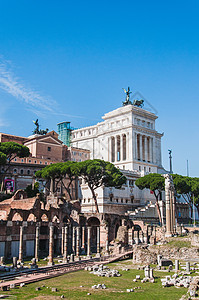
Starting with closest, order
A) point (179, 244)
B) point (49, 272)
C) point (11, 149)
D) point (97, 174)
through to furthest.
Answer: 1. point (49, 272)
2. point (179, 244)
3. point (97, 174)
4. point (11, 149)

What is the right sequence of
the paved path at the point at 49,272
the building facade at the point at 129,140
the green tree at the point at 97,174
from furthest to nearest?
the building facade at the point at 129,140 → the green tree at the point at 97,174 → the paved path at the point at 49,272

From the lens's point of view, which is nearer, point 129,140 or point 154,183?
Answer: point 154,183

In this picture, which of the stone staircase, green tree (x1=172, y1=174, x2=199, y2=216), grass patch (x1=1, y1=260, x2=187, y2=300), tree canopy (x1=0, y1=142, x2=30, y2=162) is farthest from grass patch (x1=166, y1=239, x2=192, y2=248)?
tree canopy (x1=0, y1=142, x2=30, y2=162)

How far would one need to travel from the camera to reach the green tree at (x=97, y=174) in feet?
182

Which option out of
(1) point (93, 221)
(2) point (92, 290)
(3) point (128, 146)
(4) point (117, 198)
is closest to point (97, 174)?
(1) point (93, 221)

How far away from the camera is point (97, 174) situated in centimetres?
5653

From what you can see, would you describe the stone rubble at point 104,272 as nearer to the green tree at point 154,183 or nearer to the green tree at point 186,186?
the green tree at point 154,183

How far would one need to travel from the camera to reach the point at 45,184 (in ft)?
207

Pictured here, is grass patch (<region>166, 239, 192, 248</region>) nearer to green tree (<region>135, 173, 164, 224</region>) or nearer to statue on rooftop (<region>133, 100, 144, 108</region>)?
green tree (<region>135, 173, 164, 224</region>)

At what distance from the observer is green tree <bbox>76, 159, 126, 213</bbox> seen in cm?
5538

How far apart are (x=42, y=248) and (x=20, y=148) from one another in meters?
21.0

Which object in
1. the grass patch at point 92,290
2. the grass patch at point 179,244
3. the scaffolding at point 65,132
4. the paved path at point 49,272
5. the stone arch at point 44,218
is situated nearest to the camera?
the grass patch at point 92,290

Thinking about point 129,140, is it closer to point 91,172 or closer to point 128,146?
point 128,146

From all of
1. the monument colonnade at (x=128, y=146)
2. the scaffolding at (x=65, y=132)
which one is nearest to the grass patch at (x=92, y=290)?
the monument colonnade at (x=128, y=146)
